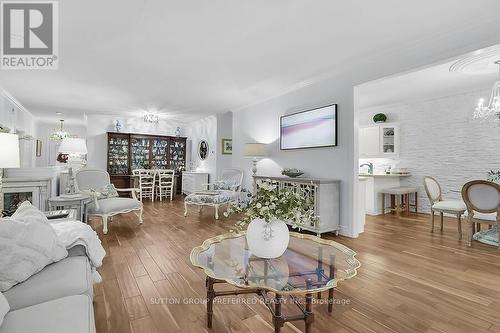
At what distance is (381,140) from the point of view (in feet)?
19.1

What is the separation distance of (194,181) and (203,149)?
1144mm

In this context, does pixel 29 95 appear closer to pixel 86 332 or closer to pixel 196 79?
pixel 196 79

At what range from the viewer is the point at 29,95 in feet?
16.7

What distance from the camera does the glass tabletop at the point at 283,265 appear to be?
1.38 m

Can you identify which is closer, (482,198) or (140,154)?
(482,198)

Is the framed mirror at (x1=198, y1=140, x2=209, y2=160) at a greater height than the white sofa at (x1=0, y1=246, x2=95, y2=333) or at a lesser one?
greater

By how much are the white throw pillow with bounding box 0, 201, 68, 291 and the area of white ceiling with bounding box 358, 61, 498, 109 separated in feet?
12.4

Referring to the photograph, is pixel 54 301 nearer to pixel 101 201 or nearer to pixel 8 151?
pixel 8 151

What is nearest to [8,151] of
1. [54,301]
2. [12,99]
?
[54,301]

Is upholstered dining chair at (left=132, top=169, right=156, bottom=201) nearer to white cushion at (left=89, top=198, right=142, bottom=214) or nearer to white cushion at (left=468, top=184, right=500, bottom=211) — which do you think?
white cushion at (left=89, top=198, right=142, bottom=214)

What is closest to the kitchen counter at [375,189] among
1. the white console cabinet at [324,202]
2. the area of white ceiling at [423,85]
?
the area of white ceiling at [423,85]

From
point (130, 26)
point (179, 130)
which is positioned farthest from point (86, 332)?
point (179, 130)

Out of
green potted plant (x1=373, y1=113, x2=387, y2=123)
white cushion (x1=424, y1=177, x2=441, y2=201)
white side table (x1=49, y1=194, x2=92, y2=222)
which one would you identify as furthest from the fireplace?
green potted plant (x1=373, y1=113, x2=387, y2=123)

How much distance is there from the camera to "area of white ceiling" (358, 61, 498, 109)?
3830mm
